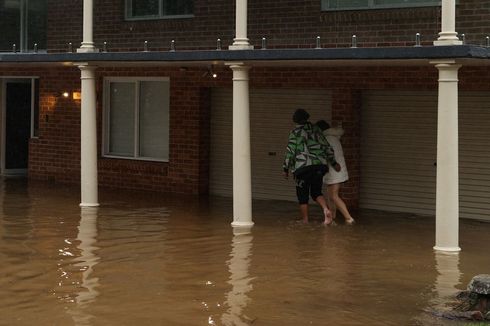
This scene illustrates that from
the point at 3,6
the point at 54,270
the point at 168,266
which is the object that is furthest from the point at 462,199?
the point at 3,6

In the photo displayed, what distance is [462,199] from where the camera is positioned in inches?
626

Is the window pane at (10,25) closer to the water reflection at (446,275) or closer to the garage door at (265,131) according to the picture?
the garage door at (265,131)

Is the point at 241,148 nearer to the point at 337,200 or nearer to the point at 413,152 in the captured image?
the point at 337,200

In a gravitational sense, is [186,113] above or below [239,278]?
above

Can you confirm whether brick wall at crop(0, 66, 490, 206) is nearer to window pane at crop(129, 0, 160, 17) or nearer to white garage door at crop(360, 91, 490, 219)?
white garage door at crop(360, 91, 490, 219)

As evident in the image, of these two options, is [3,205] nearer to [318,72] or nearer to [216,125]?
[216,125]

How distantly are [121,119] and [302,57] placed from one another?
7.85m

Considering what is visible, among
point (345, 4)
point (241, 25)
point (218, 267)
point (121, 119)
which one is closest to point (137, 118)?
point (121, 119)

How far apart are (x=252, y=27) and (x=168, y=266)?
692cm

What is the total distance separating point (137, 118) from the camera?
2056 centimetres

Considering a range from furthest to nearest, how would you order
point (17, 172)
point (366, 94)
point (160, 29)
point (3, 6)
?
1. point (17, 172)
2. point (3, 6)
3. point (160, 29)
4. point (366, 94)

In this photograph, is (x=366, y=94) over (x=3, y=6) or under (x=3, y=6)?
under

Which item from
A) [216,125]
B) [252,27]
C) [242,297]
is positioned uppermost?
[252,27]

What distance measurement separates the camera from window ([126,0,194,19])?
18873 millimetres
